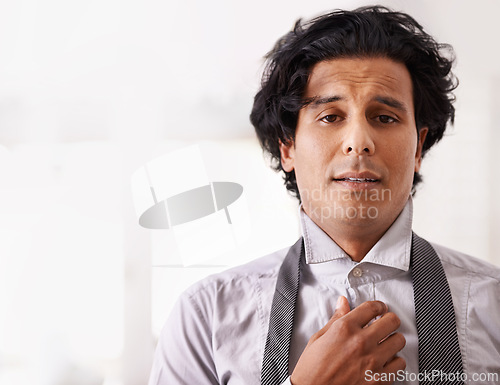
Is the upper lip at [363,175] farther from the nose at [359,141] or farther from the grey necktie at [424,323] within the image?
the grey necktie at [424,323]

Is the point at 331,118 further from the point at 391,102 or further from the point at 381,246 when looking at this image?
the point at 381,246

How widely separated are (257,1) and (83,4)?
0.51 meters

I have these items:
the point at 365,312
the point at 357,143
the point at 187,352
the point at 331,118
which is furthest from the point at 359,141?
the point at 187,352

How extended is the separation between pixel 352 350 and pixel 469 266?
0.40 meters

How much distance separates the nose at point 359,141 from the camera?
3.64 ft

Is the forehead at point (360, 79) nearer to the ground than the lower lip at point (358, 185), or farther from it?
farther from it

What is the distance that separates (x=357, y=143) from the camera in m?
1.11

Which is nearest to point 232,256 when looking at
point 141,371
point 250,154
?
point 250,154

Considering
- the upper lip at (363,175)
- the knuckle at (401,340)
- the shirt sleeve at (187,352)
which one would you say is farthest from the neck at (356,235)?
the shirt sleeve at (187,352)

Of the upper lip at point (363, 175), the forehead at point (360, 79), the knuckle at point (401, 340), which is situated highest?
the forehead at point (360, 79)

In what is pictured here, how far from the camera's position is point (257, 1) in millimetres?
1561

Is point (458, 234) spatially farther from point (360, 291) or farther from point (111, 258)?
point (111, 258)

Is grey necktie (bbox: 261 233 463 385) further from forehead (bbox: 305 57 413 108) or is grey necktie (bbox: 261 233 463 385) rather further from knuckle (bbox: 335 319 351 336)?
forehead (bbox: 305 57 413 108)

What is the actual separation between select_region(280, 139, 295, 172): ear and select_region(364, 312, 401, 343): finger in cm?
45
